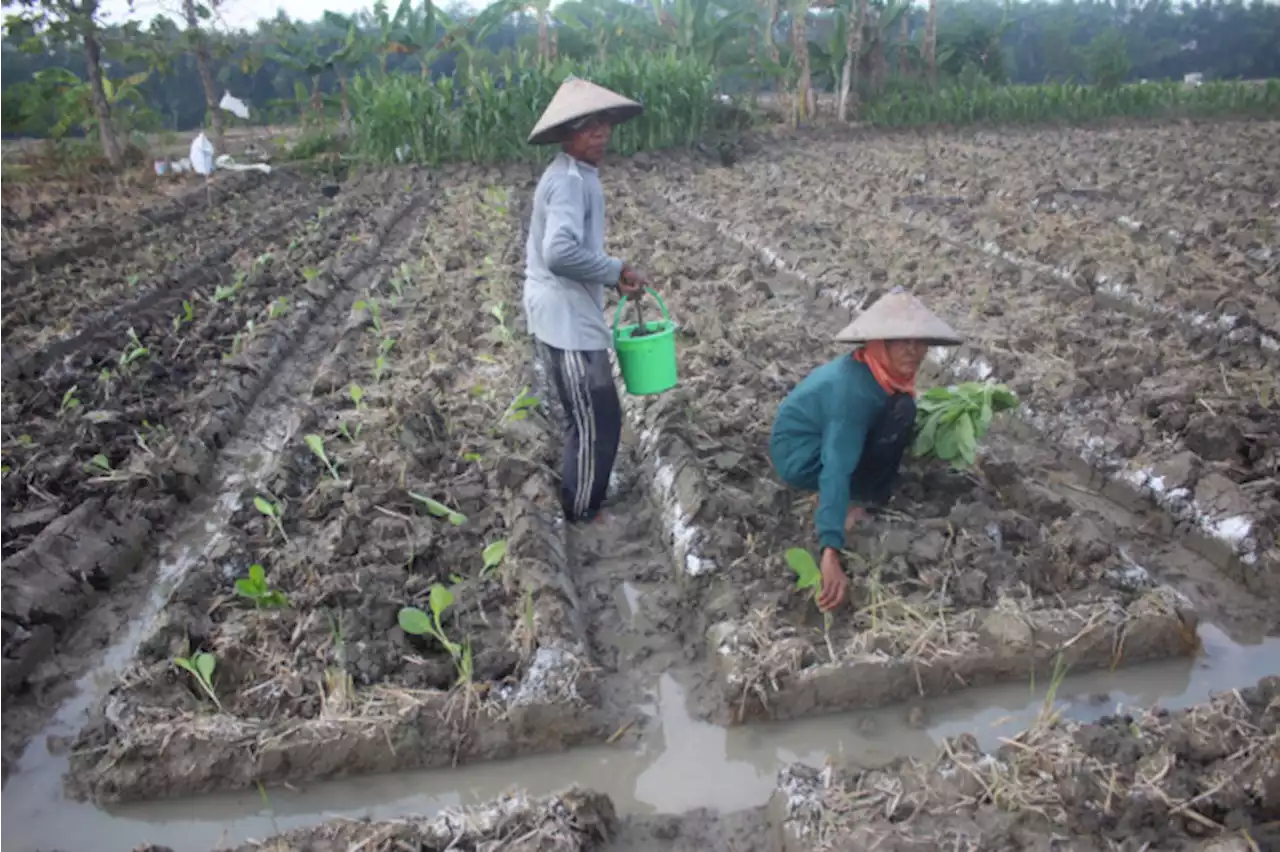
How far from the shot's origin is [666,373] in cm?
394

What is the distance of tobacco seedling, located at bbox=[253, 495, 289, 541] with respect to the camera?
12.3 feet

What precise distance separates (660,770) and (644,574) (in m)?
1.07

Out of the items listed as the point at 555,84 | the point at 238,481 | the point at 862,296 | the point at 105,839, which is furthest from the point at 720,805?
the point at 555,84

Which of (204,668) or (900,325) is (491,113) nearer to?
(900,325)

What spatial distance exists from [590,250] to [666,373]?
1.93ft

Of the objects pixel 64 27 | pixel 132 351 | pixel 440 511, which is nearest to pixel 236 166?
pixel 64 27

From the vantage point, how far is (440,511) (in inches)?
153

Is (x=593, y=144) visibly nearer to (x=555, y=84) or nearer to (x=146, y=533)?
(x=146, y=533)

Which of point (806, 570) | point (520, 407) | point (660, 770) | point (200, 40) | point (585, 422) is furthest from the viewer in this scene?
point (200, 40)

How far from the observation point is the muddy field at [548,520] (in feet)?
9.66

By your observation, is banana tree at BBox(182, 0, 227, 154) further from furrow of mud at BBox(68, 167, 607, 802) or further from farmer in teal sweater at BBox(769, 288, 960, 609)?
farmer in teal sweater at BBox(769, 288, 960, 609)

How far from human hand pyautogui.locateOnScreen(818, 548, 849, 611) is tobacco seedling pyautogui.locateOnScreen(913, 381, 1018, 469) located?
36.5 inches

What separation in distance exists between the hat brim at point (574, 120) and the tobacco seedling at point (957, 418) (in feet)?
5.32

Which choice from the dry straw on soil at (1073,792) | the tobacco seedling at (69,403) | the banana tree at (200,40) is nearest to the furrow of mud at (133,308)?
the tobacco seedling at (69,403)
